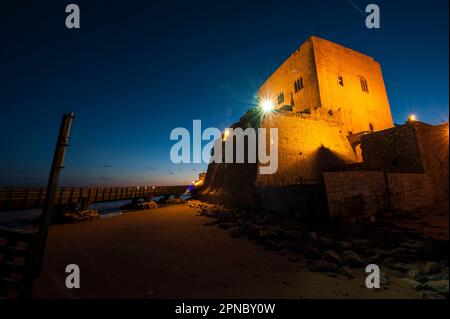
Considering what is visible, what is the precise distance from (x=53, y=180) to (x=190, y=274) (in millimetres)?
3485

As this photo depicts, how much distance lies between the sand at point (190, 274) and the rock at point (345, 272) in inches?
4.3

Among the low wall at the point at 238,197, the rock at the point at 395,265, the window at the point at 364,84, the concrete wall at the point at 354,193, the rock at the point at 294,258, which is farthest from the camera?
the window at the point at 364,84

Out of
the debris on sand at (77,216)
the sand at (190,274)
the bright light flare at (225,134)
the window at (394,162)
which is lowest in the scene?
the debris on sand at (77,216)

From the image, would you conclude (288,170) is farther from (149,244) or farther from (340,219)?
(149,244)

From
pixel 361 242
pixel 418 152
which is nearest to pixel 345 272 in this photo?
pixel 361 242

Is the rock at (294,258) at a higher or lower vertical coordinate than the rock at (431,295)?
lower

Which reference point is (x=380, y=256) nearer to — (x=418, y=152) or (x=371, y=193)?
(x=371, y=193)

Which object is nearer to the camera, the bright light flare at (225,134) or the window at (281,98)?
the bright light flare at (225,134)

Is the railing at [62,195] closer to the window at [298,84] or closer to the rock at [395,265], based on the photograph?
the rock at [395,265]

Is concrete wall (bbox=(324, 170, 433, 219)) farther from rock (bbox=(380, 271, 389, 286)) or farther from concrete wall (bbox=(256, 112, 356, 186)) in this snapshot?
concrete wall (bbox=(256, 112, 356, 186))

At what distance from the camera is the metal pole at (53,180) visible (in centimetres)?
309

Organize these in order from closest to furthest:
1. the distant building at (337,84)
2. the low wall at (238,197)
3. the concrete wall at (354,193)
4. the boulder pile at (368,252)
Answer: the boulder pile at (368,252), the concrete wall at (354,193), the low wall at (238,197), the distant building at (337,84)

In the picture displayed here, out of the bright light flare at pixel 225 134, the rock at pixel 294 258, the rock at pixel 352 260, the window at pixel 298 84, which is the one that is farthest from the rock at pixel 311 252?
the window at pixel 298 84

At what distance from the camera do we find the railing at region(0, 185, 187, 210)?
15.1m
